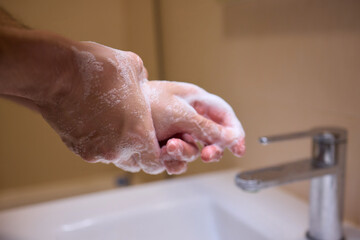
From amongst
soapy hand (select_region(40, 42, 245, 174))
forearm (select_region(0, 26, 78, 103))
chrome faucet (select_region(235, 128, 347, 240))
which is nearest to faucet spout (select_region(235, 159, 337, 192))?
chrome faucet (select_region(235, 128, 347, 240))

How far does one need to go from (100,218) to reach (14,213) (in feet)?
0.53

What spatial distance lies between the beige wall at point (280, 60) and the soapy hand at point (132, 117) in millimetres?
109

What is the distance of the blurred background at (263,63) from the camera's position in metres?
0.47

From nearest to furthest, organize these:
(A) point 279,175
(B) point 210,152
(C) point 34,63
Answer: (C) point 34,63, (B) point 210,152, (A) point 279,175

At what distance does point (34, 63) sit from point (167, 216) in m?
0.43

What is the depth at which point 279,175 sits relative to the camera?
0.48 m

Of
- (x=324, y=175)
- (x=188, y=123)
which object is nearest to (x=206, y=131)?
(x=188, y=123)

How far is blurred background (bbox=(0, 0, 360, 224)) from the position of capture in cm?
47

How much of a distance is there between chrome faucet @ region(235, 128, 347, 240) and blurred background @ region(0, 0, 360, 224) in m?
0.05

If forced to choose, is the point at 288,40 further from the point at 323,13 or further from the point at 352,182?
the point at 352,182

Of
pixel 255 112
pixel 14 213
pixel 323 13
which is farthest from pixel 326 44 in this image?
pixel 14 213

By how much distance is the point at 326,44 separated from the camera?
54cm

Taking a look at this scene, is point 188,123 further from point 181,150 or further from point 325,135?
point 325,135

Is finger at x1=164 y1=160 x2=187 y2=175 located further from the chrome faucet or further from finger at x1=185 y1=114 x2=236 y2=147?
the chrome faucet
